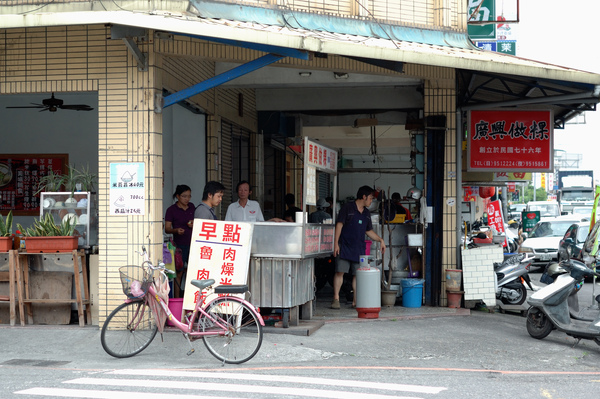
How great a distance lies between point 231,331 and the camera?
281 inches

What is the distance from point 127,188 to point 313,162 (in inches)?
97.4

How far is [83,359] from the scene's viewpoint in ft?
24.9

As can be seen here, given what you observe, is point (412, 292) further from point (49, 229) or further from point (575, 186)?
point (575, 186)

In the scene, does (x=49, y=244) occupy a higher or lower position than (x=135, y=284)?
higher

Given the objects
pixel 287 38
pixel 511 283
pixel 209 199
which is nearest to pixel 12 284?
pixel 209 199

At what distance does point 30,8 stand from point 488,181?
12.5 metres

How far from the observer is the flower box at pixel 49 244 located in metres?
8.94

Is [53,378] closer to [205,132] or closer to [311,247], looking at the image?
[311,247]

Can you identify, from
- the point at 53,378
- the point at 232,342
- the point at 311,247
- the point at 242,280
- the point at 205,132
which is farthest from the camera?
the point at 205,132

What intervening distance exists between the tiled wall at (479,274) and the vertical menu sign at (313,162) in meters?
2.96

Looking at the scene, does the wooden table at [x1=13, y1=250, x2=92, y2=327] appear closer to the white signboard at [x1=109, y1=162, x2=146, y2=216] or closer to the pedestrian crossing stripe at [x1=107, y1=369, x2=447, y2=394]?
the white signboard at [x1=109, y1=162, x2=146, y2=216]

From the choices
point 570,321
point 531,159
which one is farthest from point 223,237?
point 531,159

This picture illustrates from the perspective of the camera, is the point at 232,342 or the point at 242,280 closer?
the point at 232,342

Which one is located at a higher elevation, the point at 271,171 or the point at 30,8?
the point at 30,8
